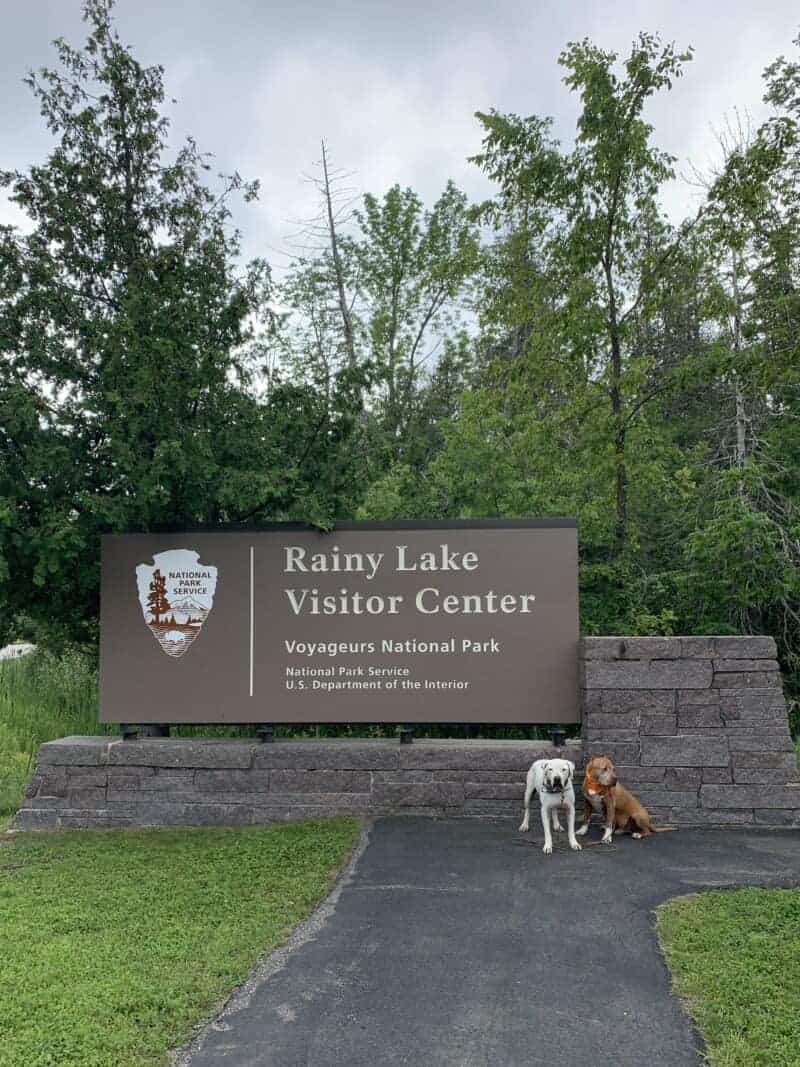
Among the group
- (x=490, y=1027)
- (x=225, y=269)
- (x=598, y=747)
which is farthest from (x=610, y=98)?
(x=490, y=1027)

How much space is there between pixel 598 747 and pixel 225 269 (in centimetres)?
500

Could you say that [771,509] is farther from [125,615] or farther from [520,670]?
[125,615]

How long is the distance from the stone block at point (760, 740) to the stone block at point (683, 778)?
315 millimetres

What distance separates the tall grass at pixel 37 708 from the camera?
28.0 feet

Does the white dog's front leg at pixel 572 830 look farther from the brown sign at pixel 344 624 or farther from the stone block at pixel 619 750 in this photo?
the brown sign at pixel 344 624

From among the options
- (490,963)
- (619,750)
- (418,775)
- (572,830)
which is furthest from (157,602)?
(490,963)

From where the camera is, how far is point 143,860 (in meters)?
5.45

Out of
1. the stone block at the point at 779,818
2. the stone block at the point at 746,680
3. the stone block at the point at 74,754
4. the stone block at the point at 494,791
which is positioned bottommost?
the stone block at the point at 779,818

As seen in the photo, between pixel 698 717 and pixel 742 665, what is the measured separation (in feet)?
1.63

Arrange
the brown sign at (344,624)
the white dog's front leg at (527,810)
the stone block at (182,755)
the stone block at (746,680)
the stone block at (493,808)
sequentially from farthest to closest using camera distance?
the brown sign at (344,624), the stone block at (182,755), the stone block at (493,808), the stone block at (746,680), the white dog's front leg at (527,810)

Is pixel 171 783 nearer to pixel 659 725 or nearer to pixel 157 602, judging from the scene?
pixel 157 602

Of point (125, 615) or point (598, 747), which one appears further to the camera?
point (125, 615)

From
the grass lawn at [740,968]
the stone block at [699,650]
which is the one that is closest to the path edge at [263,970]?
the grass lawn at [740,968]

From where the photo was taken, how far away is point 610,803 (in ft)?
18.4
